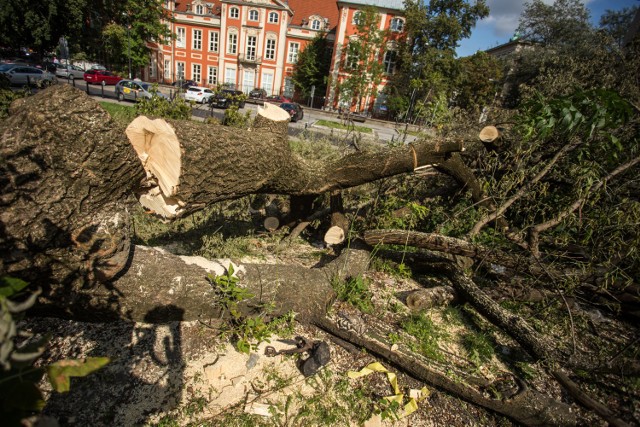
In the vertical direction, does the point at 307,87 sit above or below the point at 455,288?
above

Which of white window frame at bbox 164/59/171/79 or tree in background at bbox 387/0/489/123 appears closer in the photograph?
tree in background at bbox 387/0/489/123

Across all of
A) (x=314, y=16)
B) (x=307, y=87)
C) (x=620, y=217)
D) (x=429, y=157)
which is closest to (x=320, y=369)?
(x=429, y=157)

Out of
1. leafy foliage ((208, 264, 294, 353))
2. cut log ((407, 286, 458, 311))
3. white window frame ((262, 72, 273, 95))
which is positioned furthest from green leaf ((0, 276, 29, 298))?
white window frame ((262, 72, 273, 95))

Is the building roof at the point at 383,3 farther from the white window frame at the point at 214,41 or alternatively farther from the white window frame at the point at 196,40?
the white window frame at the point at 196,40

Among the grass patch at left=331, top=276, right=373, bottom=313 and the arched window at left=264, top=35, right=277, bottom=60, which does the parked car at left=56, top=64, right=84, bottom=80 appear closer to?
the arched window at left=264, top=35, right=277, bottom=60

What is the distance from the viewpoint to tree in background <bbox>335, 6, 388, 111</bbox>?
26.1 meters

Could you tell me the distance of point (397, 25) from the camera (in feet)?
91.4

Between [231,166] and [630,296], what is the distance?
465cm

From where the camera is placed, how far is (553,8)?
2783 cm

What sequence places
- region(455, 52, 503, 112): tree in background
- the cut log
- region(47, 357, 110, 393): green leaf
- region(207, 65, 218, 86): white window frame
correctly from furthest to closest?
1. region(207, 65, 218, 86): white window frame
2. region(455, 52, 503, 112): tree in background
3. the cut log
4. region(47, 357, 110, 393): green leaf

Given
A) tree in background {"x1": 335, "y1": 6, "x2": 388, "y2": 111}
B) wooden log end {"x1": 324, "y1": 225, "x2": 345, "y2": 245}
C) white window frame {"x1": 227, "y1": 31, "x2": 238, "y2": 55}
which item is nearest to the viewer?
wooden log end {"x1": 324, "y1": 225, "x2": 345, "y2": 245}

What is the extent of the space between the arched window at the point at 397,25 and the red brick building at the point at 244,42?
5.29 m

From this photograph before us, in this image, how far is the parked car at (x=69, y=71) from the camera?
23156 mm

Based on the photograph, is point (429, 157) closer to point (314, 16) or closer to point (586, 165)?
point (586, 165)
